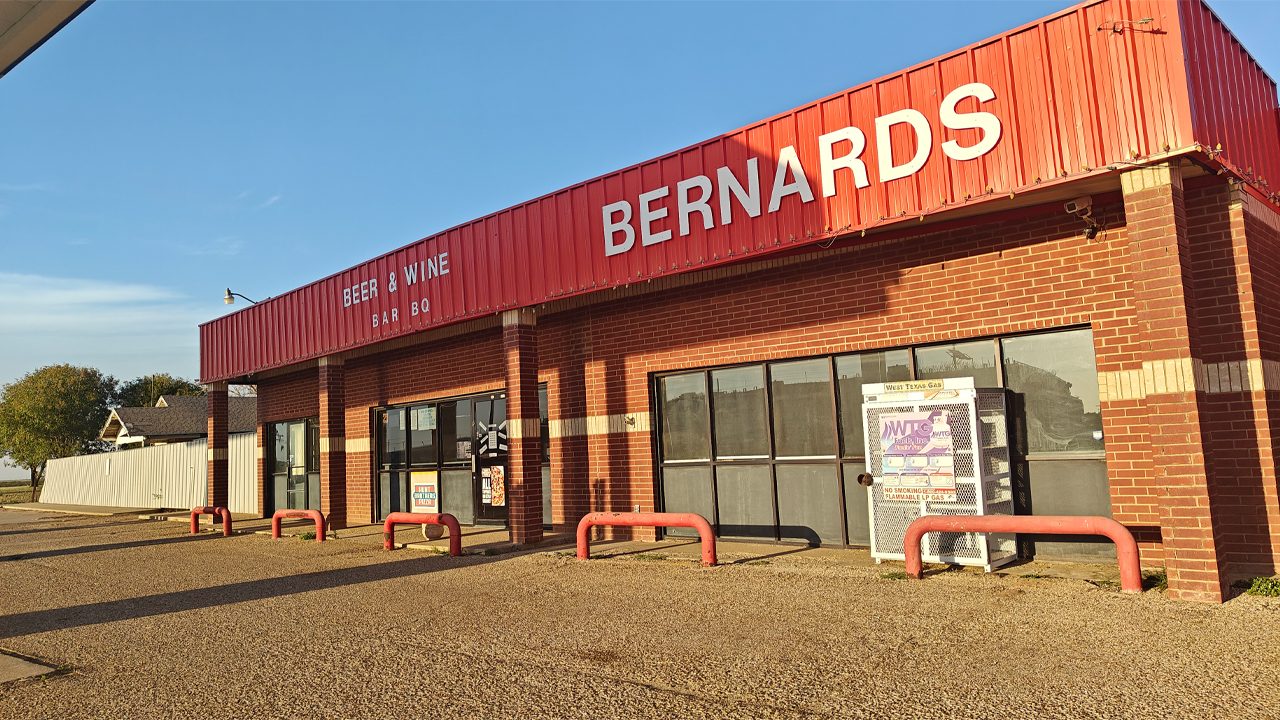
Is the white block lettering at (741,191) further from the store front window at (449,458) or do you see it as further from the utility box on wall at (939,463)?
the store front window at (449,458)

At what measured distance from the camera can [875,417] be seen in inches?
398

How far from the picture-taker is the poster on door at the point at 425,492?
16672 millimetres

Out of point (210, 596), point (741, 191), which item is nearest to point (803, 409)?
point (741, 191)

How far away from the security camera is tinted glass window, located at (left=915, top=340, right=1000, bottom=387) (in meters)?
1.87

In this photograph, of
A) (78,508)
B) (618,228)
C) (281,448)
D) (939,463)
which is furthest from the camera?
(78,508)

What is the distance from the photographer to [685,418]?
13.4 m

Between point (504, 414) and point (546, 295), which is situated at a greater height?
point (546, 295)

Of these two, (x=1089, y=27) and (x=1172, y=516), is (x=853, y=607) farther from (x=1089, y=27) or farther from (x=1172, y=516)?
(x=1089, y=27)

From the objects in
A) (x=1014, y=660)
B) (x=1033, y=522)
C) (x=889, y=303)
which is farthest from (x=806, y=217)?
(x=1014, y=660)

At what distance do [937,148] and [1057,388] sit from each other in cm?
329

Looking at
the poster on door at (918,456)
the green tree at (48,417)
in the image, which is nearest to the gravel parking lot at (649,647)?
the poster on door at (918,456)

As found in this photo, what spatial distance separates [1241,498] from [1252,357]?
1481 millimetres

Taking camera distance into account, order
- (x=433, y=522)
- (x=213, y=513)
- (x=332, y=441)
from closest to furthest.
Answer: (x=433, y=522)
(x=332, y=441)
(x=213, y=513)

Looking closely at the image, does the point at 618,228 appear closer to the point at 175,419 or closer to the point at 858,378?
the point at 858,378
